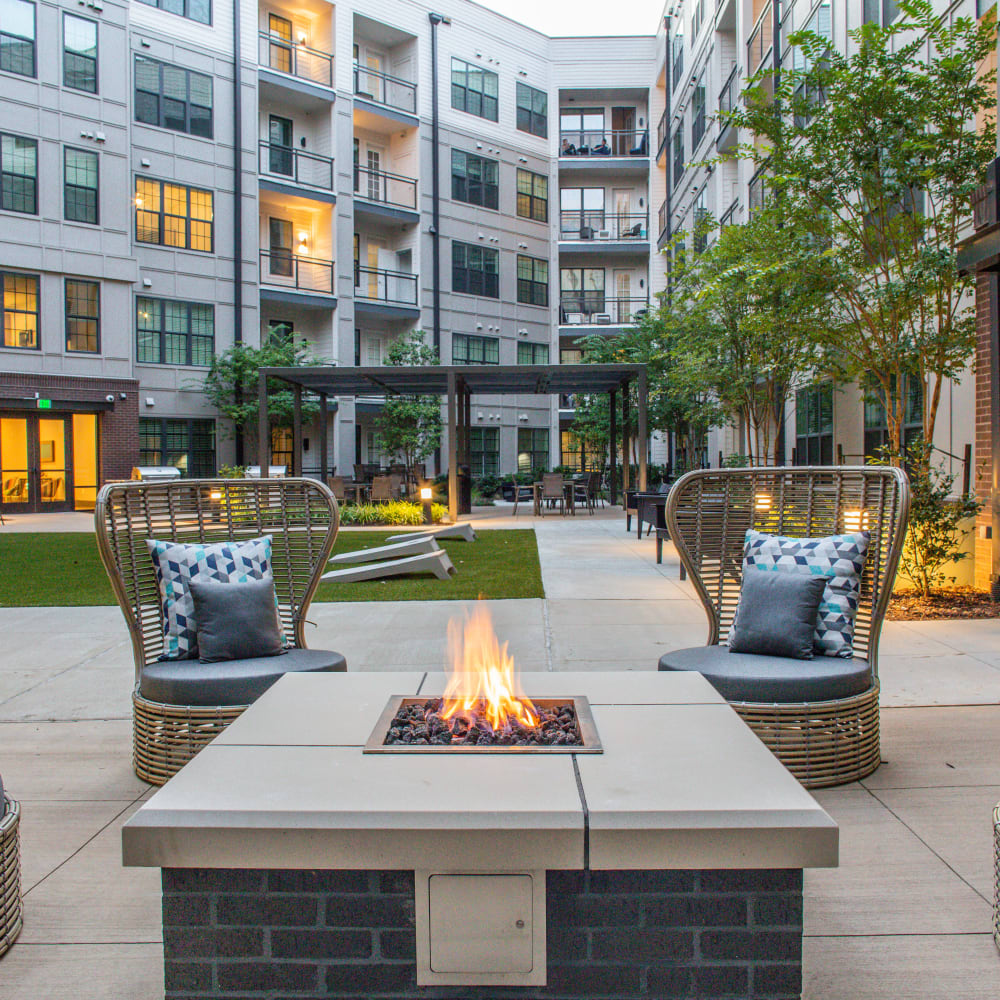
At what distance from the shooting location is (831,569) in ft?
11.5

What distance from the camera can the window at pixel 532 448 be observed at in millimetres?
28727

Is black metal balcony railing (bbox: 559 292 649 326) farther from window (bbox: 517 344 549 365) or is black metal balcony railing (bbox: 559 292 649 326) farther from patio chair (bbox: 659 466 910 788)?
patio chair (bbox: 659 466 910 788)

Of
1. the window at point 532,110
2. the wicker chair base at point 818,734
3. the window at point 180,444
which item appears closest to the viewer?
the wicker chair base at point 818,734

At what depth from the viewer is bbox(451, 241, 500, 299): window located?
87.7 feet

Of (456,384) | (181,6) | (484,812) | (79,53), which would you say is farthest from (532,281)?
(484,812)

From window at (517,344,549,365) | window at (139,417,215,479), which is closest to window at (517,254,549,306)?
window at (517,344,549,365)

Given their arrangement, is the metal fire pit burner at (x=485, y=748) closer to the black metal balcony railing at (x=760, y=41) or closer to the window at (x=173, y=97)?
the black metal balcony railing at (x=760, y=41)

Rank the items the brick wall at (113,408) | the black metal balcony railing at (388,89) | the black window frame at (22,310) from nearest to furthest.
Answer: the black window frame at (22,310), the brick wall at (113,408), the black metal balcony railing at (388,89)

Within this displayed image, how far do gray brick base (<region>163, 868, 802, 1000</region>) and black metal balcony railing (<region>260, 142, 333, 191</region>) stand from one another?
23.4 metres

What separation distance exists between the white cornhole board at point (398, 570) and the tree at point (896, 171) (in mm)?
4124

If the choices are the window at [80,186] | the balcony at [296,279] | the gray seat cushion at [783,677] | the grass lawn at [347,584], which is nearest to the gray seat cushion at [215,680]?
the gray seat cushion at [783,677]

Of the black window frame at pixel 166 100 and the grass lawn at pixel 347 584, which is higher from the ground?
the black window frame at pixel 166 100

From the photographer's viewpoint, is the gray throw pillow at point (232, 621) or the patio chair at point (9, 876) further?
the gray throw pillow at point (232, 621)

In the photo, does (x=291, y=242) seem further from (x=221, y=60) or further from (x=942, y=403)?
(x=942, y=403)
